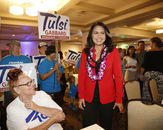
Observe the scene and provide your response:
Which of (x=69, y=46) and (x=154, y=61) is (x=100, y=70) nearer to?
(x=154, y=61)

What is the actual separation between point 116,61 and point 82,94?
1.97ft

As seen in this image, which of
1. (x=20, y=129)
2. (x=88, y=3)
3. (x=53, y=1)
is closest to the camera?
(x=20, y=129)

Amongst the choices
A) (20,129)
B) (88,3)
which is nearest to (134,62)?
(88,3)

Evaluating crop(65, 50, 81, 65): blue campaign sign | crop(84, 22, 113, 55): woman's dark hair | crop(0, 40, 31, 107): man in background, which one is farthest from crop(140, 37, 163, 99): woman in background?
crop(0, 40, 31, 107): man in background

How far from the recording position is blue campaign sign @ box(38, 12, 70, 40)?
2.21 m

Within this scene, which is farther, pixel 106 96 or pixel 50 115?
pixel 106 96

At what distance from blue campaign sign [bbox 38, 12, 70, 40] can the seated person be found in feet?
4.00

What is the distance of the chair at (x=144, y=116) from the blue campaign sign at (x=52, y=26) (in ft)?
5.92

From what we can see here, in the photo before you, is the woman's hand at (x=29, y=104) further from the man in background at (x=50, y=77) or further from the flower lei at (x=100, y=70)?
the man in background at (x=50, y=77)

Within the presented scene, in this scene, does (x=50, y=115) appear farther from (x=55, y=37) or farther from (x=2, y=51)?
(x=2, y=51)

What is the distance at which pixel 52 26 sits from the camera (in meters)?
2.31

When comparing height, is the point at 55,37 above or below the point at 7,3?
below

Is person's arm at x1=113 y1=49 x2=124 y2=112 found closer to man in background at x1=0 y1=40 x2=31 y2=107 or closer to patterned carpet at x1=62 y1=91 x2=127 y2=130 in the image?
patterned carpet at x1=62 y1=91 x2=127 y2=130

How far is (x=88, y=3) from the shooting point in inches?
164
